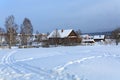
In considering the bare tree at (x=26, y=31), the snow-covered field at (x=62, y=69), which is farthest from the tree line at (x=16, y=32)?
the snow-covered field at (x=62, y=69)

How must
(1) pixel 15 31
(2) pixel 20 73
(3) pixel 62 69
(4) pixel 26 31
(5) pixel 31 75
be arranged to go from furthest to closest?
1. (4) pixel 26 31
2. (1) pixel 15 31
3. (3) pixel 62 69
4. (2) pixel 20 73
5. (5) pixel 31 75

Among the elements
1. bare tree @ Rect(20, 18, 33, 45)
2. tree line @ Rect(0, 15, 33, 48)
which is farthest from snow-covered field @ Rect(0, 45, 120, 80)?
bare tree @ Rect(20, 18, 33, 45)

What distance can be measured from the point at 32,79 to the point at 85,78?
2.03 meters

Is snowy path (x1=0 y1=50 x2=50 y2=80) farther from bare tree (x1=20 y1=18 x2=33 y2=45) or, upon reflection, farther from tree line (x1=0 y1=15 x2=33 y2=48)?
bare tree (x1=20 y1=18 x2=33 y2=45)

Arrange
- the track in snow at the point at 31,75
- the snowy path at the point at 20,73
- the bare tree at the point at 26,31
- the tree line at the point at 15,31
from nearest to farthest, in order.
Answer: the track in snow at the point at 31,75
the snowy path at the point at 20,73
the tree line at the point at 15,31
the bare tree at the point at 26,31

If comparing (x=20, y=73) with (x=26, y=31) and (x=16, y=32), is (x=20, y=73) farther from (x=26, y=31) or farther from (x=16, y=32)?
(x=26, y=31)

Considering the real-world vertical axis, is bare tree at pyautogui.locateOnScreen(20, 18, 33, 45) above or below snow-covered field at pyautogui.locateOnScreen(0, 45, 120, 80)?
above

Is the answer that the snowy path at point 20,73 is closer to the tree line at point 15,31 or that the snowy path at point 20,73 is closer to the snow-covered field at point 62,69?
the snow-covered field at point 62,69

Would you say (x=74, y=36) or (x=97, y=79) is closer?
(x=97, y=79)

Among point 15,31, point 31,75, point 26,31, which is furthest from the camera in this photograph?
point 26,31

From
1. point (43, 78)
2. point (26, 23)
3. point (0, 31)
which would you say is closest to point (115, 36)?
point (26, 23)

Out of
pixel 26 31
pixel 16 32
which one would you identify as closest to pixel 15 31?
pixel 16 32

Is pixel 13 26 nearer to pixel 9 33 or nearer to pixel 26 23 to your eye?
pixel 9 33

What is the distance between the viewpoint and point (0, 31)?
293ft
